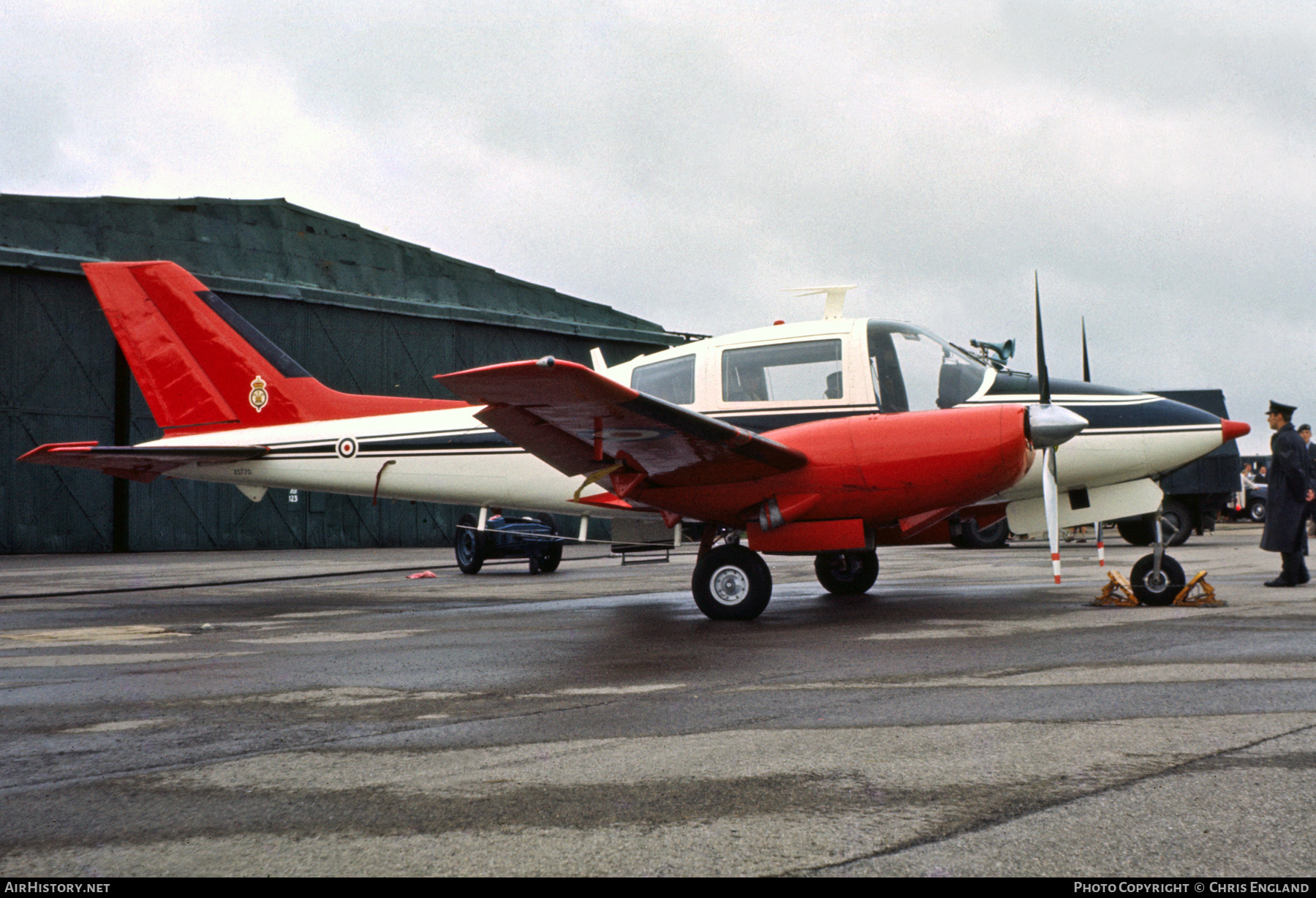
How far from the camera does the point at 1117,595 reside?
8.87m

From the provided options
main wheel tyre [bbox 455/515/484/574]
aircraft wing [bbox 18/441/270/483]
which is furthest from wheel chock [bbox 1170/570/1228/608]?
main wheel tyre [bbox 455/515/484/574]

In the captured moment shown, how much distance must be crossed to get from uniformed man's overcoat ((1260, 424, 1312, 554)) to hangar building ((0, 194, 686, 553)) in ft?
87.6

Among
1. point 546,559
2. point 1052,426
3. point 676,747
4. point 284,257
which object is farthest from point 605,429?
point 284,257

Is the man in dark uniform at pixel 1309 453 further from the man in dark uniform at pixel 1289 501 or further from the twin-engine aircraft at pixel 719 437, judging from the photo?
the twin-engine aircraft at pixel 719 437

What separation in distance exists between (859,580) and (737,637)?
3.98 metres

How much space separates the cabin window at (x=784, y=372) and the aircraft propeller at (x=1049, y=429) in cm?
168

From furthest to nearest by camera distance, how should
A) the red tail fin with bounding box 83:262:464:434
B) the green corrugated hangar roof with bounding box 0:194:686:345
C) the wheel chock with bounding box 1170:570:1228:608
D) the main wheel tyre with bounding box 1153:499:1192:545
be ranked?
the green corrugated hangar roof with bounding box 0:194:686:345 → the main wheel tyre with bounding box 1153:499:1192:545 → the red tail fin with bounding box 83:262:464:434 → the wheel chock with bounding box 1170:570:1228:608

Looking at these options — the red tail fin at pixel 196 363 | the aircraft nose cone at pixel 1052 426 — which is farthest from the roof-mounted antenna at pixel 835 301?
the red tail fin at pixel 196 363

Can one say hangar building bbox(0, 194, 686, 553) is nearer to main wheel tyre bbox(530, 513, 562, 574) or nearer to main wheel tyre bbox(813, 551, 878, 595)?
main wheel tyre bbox(530, 513, 562, 574)

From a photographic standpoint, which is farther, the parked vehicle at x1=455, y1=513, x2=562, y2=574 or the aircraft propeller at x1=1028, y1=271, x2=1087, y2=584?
the parked vehicle at x1=455, y1=513, x2=562, y2=574

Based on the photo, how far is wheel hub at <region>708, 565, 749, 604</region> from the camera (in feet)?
27.7

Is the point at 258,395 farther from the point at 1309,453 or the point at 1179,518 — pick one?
the point at 1179,518

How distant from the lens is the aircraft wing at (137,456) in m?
10.1

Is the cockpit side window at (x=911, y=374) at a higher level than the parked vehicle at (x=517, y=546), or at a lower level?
higher
